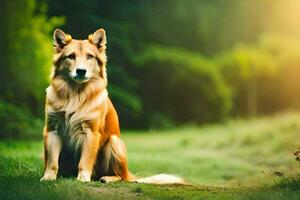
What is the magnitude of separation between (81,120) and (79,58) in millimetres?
679

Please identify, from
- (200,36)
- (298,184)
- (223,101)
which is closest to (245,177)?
(298,184)

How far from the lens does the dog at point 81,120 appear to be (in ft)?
28.0

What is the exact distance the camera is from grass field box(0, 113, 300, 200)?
7.84 meters

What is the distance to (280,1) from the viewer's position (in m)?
32.6

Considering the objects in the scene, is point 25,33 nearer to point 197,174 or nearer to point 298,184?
point 197,174

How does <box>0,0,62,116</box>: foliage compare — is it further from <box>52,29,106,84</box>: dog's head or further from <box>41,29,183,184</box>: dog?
<box>52,29,106,84</box>: dog's head

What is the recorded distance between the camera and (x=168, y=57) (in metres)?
27.4

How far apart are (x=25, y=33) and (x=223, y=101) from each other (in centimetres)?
1172

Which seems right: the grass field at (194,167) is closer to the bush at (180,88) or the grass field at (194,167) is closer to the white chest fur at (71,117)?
the white chest fur at (71,117)

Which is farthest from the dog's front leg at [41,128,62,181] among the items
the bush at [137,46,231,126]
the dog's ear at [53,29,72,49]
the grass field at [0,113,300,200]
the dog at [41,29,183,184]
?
the bush at [137,46,231,126]

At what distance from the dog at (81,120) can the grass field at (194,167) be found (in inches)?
14.5

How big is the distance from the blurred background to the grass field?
198cm

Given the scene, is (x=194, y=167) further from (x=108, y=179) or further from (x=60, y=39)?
(x=60, y=39)

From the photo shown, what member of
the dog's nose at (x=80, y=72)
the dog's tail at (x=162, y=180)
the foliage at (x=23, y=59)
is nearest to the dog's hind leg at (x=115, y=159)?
the dog's tail at (x=162, y=180)
